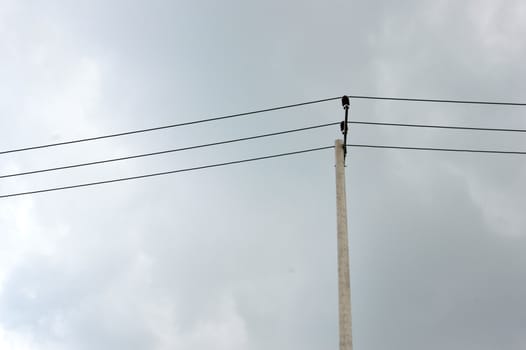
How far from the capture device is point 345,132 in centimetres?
1920

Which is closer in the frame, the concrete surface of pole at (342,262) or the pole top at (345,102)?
the concrete surface of pole at (342,262)

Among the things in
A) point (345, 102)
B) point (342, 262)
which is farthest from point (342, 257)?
point (345, 102)

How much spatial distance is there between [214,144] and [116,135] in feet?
17.5

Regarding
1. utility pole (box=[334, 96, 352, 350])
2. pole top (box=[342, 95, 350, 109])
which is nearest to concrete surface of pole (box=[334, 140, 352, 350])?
utility pole (box=[334, 96, 352, 350])

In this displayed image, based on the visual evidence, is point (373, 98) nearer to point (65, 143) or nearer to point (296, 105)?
point (296, 105)

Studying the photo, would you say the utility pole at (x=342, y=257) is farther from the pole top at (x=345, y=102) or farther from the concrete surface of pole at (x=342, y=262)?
the pole top at (x=345, y=102)

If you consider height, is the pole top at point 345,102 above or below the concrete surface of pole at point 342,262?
above

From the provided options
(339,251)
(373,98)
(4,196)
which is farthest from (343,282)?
(4,196)

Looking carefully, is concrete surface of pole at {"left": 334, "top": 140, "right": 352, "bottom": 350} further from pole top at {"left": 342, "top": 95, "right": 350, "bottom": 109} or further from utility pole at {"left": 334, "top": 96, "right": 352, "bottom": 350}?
pole top at {"left": 342, "top": 95, "right": 350, "bottom": 109}

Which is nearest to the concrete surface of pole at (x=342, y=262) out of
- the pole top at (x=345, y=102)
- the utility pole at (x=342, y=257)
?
the utility pole at (x=342, y=257)

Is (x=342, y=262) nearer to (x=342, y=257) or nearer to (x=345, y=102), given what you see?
(x=342, y=257)

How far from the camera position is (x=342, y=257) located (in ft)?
51.8

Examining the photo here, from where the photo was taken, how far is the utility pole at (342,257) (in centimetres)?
1468

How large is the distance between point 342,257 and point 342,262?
153mm
